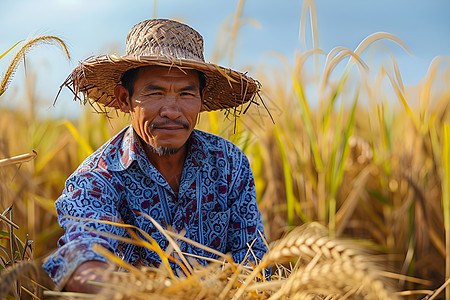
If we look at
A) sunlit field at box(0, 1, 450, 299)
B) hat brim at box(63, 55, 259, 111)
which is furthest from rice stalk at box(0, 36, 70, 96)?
sunlit field at box(0, 1, 450, 299)

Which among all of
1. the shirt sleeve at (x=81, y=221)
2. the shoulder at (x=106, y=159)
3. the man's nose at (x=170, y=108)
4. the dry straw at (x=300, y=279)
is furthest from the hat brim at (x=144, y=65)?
the dry straw at (x=300, y=279)

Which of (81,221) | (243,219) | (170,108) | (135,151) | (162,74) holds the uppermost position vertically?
(162,74)

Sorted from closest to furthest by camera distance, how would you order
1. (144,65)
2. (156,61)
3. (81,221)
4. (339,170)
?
(81,221) < (156,61) < (144,65) < (339,170)

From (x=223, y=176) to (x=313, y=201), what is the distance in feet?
2.44

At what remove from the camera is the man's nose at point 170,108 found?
1389 mm

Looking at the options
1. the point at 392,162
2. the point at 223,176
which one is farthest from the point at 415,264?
the point at 223,176

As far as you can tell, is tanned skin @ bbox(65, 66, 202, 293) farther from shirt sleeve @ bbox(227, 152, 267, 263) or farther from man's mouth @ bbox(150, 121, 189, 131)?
shirt sleeve @ bbox(227, 152, 267, 263)

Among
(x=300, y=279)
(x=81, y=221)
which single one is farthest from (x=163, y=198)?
(x=300, y=279)

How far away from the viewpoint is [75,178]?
1.33 metres

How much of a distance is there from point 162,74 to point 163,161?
31cm

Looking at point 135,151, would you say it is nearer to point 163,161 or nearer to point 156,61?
point 163,161

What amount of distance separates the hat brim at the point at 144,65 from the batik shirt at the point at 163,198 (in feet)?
0.59

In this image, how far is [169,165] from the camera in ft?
5.13

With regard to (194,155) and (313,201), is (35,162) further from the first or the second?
(313,201)
